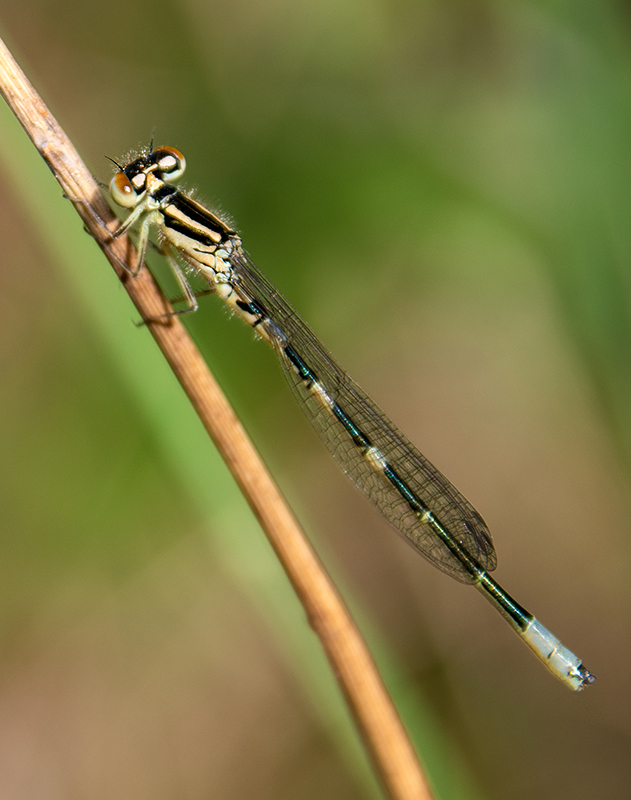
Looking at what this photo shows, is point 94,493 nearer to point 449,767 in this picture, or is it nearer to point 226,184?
point 226,184

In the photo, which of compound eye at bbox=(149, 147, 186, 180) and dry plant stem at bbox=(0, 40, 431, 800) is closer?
dry plant stem at bbox=(0, 40, 431, 800)

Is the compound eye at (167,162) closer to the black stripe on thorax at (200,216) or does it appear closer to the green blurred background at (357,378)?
the black stripe on thorax at (200,216)

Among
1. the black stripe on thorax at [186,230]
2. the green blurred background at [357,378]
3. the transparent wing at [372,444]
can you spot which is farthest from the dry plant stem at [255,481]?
the green blurred background at [357,378]

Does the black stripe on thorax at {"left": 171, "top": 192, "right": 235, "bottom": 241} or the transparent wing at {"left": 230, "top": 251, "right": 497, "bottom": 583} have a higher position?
the black stripe on thorax at {"left": 171, "top": 192, "right": 235, "bottom": 241}

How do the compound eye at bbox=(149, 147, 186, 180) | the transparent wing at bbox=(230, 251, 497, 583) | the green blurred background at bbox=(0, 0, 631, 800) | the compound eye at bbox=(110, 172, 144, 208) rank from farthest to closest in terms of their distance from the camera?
the green blurred background at bbox=(0, 0, 631, 800) → the transparent wing at bbox=(230, 251, 497, 583) → the compound eye at bbox=(149, 147, 186, 180) → the compound eye at bbox=(110, 172, 144, 208)

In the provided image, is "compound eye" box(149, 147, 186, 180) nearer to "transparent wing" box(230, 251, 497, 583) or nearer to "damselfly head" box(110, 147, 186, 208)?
"damselfly head" box(110, 147, 186, 208)

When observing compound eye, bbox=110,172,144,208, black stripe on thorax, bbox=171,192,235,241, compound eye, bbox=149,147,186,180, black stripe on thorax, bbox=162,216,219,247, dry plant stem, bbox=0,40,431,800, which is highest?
compound eye, bbox=149,147,186,180

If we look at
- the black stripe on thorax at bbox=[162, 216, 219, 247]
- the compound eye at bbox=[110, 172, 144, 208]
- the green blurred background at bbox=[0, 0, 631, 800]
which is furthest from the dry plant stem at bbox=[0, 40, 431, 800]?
the green blurred background at bbox=[0, 0, 631, 800]
